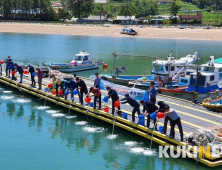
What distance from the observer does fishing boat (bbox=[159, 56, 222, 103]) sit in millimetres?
26406

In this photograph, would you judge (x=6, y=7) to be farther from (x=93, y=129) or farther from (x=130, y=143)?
(x=130, y=143)

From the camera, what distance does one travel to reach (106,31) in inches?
4232

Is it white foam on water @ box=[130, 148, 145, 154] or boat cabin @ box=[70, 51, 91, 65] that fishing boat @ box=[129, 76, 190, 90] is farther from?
boat cabin @ box=[70, 51, 91, 65]

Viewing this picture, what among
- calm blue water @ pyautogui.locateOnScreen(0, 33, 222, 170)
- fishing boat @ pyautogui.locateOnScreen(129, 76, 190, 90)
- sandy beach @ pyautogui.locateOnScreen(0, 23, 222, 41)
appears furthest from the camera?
sandy beach @ pyautogui.locateOnScreen(0, 23, 222, 41)

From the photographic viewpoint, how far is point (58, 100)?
2541 centimetres

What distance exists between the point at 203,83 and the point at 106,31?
82551 millimetres

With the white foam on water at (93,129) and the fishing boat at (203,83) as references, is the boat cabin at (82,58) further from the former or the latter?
the white foam on water at (93,129)

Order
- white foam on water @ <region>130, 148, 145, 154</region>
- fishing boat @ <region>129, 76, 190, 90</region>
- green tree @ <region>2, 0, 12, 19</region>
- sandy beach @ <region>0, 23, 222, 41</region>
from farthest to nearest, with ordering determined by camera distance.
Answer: green tree @ <region>2, 0, 12, 19</region>
sandy beach @ <region>0, 23, 222, 41</region>
fishing boat @ <region>129, 76, 190, 90</region>
white foam on water @ <region>130, 148, 145, 154</region>

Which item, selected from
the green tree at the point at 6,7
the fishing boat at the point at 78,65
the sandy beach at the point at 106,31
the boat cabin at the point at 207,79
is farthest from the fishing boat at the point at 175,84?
the green tree at the point at 6,7

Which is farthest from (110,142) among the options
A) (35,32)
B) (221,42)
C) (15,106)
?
(35,32)

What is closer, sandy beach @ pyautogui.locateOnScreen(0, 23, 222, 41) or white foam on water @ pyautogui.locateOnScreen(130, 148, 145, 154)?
white foam on water @ pyautogui.locateOnScreen(130, 148, 145, 154)

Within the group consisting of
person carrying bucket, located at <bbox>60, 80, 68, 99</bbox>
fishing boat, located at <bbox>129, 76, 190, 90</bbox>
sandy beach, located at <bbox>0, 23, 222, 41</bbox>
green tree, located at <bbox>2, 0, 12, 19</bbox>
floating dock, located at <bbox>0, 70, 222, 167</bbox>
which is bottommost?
floating dock, located at <bbox>0, 70, 222, 167</bbox>

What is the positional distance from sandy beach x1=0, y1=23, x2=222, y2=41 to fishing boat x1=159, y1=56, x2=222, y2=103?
69128 mm

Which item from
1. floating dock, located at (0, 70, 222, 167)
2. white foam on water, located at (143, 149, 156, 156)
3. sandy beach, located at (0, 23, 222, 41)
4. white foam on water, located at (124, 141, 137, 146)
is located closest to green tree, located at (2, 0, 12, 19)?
sandy beach, located at (0, 23, 222, 41)
